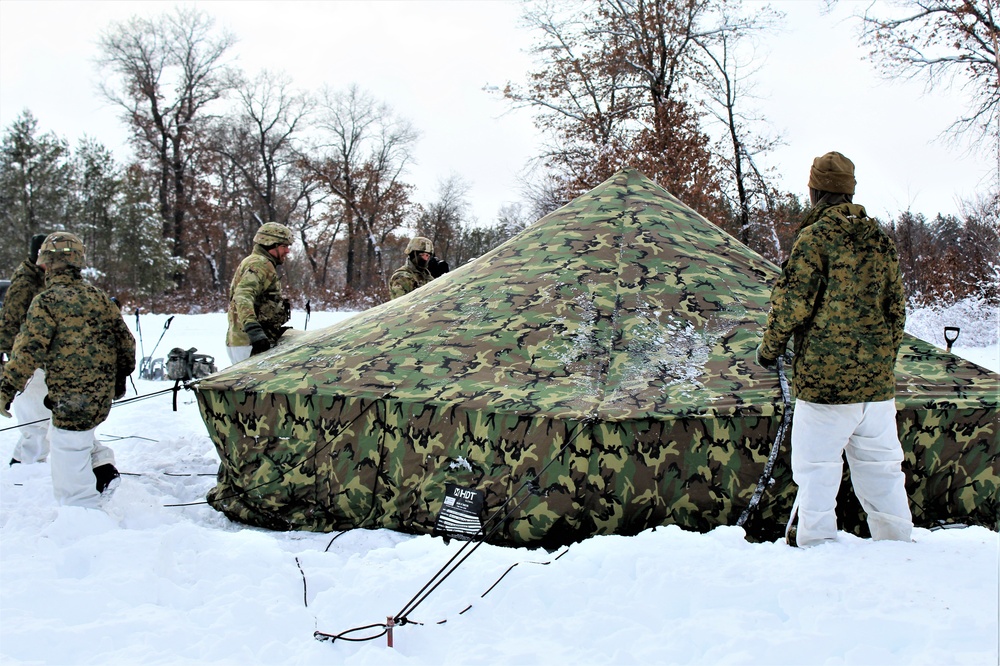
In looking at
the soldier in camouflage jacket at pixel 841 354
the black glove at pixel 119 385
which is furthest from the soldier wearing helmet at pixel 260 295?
the soldier in camouflage jacket at pixel 841 354

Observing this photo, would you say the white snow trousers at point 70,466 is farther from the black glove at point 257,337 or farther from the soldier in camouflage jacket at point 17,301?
the soldier in camouflage jacket at point 17,301

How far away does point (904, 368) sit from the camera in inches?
142

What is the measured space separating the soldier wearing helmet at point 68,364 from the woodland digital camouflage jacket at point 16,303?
1.16 m

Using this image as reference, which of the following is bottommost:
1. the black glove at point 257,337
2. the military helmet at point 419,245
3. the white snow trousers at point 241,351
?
the white snow trousers at point 241,351

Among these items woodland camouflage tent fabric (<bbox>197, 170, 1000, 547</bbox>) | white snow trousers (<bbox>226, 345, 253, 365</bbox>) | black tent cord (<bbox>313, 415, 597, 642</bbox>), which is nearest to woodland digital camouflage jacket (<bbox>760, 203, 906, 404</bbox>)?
woodland camouflage tent fabric (<bbox>197, 170, 1000, 547</bbox>)

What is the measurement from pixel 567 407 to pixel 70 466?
2.82 m

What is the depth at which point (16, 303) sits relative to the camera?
4.99 m

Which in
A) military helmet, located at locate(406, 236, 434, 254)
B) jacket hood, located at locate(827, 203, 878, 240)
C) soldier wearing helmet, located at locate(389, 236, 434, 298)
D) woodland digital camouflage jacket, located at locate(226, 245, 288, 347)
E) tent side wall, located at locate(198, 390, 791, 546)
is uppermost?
military helmet, located at locate(406, 236, 434, 254)

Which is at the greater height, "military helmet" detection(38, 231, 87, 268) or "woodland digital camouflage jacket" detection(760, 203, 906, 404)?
"military helmet" detection(38, 231, 87, 268)

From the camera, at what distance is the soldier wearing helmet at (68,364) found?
12.7ft

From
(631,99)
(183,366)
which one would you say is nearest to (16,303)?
(183,366)

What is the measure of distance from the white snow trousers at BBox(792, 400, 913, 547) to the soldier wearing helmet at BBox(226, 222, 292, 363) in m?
3.56

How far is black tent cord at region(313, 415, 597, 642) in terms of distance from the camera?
251 centimetres

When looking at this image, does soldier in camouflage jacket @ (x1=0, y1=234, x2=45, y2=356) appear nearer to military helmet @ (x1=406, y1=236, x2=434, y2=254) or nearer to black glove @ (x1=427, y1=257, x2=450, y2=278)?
military helmet @ (x1=406, y1=236, x2=434, y2=254)
